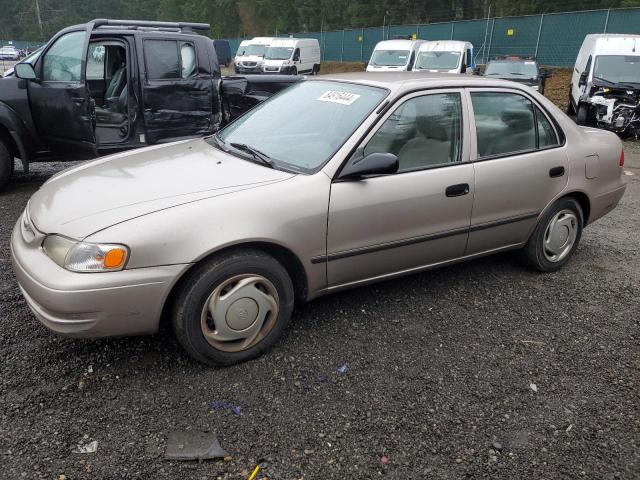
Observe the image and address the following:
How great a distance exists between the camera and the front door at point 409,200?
10.4ft

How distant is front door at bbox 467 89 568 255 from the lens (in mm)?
3723

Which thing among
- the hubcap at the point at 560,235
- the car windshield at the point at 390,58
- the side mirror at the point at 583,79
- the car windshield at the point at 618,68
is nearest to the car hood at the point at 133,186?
the hubcap at the point at 560,235

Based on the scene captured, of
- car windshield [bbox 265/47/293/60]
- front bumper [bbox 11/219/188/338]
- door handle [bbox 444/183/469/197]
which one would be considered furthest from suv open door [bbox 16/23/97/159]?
car windshield [bbox 265/47/293/60]

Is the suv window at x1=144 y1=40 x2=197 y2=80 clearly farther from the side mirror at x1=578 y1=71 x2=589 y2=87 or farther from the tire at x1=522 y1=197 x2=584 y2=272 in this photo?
the side mirror at x1=578 y1=71 x2=589 y2=87

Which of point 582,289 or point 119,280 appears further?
point 582,289

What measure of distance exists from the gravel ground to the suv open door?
104 inches

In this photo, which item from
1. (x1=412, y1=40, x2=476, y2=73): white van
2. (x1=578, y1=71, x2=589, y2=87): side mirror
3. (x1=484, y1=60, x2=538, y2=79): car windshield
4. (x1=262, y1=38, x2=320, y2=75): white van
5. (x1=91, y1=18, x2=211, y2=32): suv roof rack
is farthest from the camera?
(x1=262, y1=38, x2=320, y2=75): white van

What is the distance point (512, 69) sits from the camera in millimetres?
16562

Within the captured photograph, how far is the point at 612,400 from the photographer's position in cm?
283

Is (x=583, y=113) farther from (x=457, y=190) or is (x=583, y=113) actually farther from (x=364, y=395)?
(x=364, y=395)

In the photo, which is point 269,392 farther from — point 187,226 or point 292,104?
point 292,104

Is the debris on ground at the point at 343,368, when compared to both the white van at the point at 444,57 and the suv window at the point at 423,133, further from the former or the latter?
the white van at the point at 444,57

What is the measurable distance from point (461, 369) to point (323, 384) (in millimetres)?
834

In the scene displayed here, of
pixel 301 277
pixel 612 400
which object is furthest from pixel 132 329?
pixel 612 400
